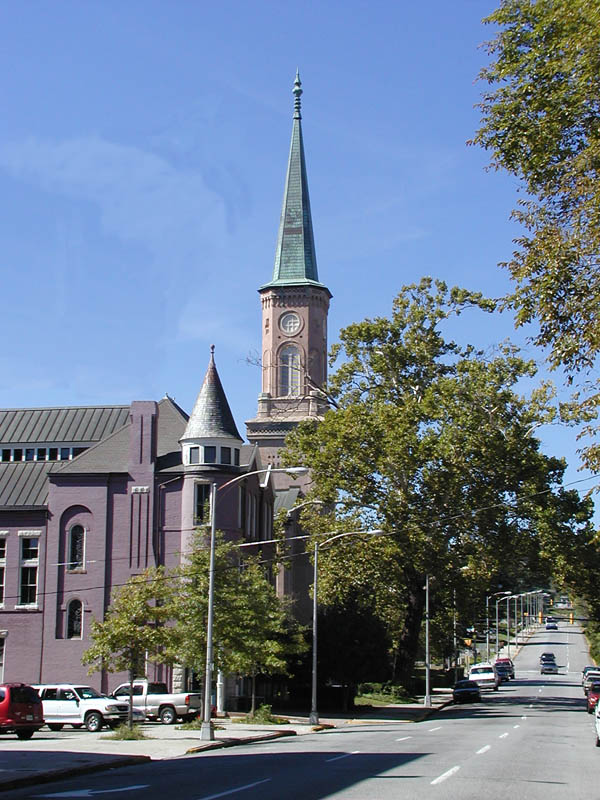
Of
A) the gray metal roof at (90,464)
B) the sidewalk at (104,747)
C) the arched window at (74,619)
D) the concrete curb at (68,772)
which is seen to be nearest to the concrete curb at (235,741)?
the sidewalk at (104,747)

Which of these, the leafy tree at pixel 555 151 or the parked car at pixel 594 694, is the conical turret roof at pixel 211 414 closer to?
the parked car at pixel 594 694

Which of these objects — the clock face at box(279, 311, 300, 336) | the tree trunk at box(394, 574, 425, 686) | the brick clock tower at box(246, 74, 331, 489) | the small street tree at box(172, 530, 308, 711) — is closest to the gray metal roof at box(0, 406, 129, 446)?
the tree trunk at box(394, 574, 425, 686)

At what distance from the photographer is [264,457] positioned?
91.4m

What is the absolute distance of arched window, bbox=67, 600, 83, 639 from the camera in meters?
47.9

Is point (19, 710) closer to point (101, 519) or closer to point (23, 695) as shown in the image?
point (23, 695)

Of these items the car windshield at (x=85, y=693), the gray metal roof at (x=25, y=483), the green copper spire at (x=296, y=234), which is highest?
the green copper spire at (x=296, y=234)

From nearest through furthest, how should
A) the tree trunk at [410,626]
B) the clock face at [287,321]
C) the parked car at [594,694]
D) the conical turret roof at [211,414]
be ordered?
the parked car at [594,694]
the conical turret roof at [211,414]
the tree trunk at [410,626]
the clock face at [287,321]

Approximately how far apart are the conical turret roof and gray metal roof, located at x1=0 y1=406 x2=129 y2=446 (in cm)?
802

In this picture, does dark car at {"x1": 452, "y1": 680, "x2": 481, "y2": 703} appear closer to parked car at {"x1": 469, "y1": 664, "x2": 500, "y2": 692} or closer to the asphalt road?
parked car at {"x1": 469, "y1": 664, "x2": 500, "y2": 692}

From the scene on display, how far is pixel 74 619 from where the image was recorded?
158 ft

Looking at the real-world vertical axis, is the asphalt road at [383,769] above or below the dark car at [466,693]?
above

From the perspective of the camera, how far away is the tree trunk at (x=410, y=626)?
52.6 m

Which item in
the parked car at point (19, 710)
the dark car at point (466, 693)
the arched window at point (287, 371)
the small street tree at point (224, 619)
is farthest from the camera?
the arched window at point (287, 371)

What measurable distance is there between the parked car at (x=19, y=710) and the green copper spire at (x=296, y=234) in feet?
234
